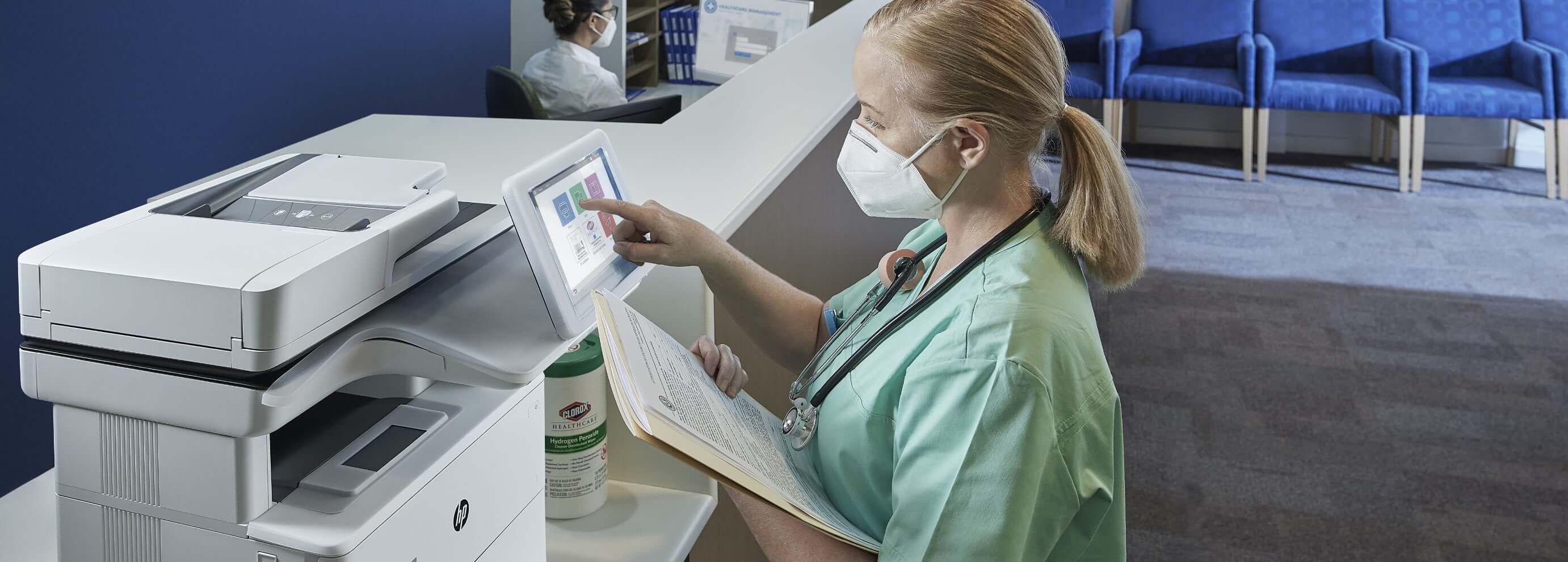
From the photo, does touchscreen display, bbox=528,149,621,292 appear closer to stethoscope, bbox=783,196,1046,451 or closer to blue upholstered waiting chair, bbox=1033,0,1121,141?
stethoscope, bbox=783,196,1046,451

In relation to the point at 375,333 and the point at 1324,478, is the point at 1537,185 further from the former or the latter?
the point at 375,333

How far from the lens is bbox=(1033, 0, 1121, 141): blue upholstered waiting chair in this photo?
5.58 m

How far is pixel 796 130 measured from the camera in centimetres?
197

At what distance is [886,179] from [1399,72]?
501cm

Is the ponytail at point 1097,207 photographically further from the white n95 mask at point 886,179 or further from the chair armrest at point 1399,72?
the chair armrest at point 1399,72

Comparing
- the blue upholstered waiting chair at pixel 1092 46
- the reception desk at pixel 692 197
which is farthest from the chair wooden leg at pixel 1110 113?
the reception desk at pixel 692 197

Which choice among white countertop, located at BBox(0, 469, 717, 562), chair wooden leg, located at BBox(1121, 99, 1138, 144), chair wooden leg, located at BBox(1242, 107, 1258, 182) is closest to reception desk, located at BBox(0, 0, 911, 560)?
white countertop, located at BBox(0, 469, 717, 562)

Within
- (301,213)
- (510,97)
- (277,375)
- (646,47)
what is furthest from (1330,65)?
(277,375)

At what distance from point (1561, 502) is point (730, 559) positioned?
6.96 ft

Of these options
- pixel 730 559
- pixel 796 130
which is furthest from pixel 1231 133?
pixel 730 559

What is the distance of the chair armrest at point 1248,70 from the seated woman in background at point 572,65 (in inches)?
125

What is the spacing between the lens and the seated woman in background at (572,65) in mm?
4180

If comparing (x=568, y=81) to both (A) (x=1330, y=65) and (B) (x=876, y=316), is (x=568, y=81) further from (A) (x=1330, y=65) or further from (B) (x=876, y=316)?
(A) (x=1330, y=65)

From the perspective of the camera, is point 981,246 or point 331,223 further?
point 981,246
